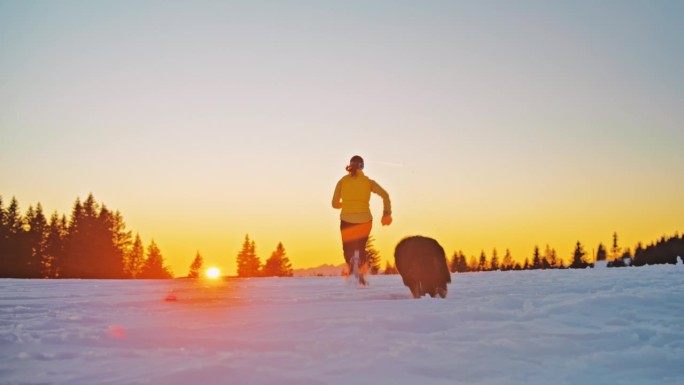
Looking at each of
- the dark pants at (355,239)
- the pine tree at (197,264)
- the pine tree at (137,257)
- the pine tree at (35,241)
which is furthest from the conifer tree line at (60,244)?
the dark pants at (355,239)

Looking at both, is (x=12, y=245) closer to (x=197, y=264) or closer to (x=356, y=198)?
(x=197, y=264)

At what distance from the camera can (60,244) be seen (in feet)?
174

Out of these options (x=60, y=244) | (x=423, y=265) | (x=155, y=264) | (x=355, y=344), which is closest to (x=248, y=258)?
(x=155, y=264)

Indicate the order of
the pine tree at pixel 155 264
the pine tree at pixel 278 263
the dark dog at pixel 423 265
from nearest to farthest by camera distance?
the dark dog at pixel 423 265
the pine tree at pixel 278 263
the pine tree at pixel 155 264

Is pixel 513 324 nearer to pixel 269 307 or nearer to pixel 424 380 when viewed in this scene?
pixel 424 380

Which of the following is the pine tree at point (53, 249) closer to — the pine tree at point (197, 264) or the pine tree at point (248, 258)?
the pine tree at point (248, 258)

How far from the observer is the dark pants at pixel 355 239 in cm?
1069

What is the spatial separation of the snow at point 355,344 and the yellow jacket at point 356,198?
18.1ft

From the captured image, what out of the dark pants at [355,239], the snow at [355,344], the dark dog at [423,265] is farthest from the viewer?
the dark pants at [355,239]

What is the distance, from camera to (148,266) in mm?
75500

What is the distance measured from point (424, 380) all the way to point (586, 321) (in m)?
2.25

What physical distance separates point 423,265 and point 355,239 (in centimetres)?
317

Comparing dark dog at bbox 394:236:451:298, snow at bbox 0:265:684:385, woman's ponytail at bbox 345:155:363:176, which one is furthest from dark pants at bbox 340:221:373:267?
snow at bbox 0:265:684:385

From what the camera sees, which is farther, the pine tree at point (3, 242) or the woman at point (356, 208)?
the pine tree at point (3, 242)
